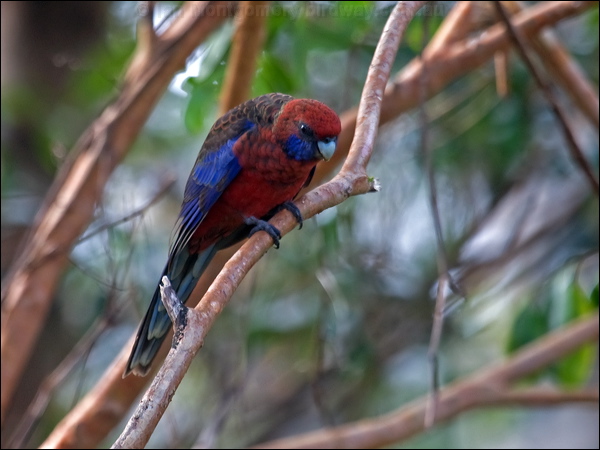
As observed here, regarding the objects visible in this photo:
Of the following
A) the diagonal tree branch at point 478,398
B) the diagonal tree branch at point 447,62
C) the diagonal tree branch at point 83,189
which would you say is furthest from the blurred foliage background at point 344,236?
the diagonal tree branch at point 447,62

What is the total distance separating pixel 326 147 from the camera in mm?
2451

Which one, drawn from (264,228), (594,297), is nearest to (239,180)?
(264,228)

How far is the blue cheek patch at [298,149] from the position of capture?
97.8 inches

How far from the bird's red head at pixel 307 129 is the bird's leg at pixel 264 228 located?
26 cm

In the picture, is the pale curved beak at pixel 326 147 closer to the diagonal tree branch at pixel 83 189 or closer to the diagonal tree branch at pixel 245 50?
the diagonal tree branch at pixel 245 50

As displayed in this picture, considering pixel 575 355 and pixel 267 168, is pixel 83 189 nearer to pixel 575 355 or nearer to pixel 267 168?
pixel 267 168

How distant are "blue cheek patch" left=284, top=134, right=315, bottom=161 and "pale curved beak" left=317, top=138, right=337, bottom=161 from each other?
0.04 m

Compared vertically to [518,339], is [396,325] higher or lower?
higher

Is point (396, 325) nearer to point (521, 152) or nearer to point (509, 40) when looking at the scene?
point (521, 152)

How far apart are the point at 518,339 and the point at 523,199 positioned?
1456mm

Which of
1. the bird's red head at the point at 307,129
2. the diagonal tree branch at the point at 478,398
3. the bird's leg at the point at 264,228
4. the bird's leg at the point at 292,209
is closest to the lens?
the bird's leg at the point at 264,228

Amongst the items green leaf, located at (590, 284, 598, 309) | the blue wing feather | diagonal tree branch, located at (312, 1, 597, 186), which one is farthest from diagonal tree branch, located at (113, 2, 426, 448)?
green leaf, located at (590, 284, 598, 309)

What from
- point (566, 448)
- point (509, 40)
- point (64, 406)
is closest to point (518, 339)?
point (509, 40)

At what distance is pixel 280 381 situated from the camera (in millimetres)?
4867
